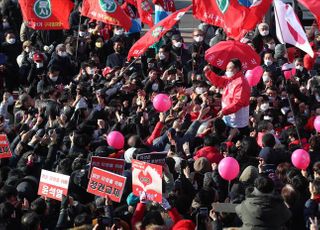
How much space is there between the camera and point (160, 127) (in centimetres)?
1285

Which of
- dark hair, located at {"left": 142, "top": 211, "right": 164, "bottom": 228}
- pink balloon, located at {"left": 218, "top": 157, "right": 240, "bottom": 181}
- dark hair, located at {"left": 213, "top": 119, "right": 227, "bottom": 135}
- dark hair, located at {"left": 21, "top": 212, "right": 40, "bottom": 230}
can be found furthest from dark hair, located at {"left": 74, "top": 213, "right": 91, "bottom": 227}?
dark hair, located at {"left": 213, "top": 119, "right": 227, "bottom": 135}

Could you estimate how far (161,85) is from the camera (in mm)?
15281

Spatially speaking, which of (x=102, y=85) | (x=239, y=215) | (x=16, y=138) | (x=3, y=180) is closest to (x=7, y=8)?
(x=102, y=85)

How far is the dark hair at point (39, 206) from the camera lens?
379 inches

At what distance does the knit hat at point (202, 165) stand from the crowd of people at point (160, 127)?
0.5 inches

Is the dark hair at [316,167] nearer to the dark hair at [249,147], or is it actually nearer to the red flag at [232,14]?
the dark hair at [249,147]

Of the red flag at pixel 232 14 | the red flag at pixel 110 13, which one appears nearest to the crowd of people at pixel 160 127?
the red flag at pixel 110 13

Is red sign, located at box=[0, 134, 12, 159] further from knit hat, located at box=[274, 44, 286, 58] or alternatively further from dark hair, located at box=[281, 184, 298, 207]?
knit hat, located at box=[274, 44, 286, 58]

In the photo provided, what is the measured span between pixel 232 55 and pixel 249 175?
3993 mm

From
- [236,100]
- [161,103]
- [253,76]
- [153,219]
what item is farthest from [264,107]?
[153,219]

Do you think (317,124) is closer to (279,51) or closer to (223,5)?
(223,5)

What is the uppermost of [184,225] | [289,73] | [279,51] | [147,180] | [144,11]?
[144,11]

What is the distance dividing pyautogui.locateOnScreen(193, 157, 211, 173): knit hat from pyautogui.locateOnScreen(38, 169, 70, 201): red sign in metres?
1.75

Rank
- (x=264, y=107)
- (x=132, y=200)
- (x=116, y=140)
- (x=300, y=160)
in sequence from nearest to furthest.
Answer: (x=132, y=200) < (x=300, y=160) < (x=116, y=140) < (x=264, y=107)
